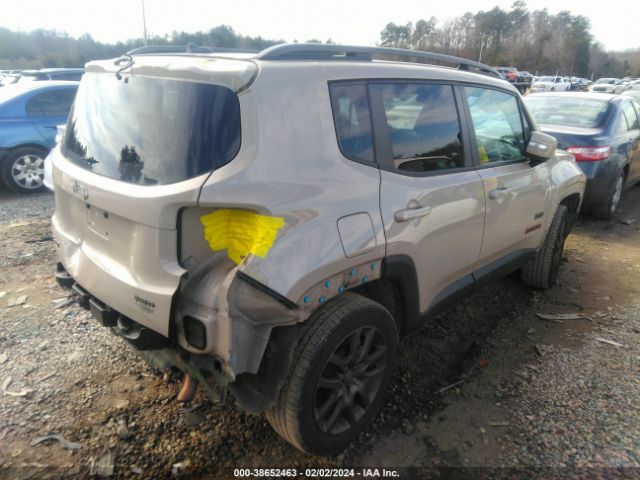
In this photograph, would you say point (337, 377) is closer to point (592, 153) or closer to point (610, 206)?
point (592, 153)

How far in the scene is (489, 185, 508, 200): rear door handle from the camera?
10.0 feet

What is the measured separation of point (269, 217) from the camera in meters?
1.89

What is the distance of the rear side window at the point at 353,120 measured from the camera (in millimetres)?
2201

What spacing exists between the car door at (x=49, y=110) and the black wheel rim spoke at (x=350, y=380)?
695cm

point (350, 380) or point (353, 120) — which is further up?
point (353, 120)

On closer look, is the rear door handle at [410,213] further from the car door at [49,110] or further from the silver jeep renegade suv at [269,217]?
the car door at [49,110]

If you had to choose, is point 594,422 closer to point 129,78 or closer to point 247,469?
point 247,469

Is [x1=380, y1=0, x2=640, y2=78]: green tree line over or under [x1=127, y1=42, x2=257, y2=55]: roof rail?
over

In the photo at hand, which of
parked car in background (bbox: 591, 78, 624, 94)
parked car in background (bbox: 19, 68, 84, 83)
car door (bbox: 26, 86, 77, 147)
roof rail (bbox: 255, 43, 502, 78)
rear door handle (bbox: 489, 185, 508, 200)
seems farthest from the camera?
parked car in background (bbox: 591, 78, 624, 94)

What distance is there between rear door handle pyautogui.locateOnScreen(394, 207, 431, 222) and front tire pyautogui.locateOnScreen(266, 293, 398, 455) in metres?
0.46

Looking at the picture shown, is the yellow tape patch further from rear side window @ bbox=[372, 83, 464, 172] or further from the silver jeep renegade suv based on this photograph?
rear side window @ bbox=[372, 83, 464, 172]

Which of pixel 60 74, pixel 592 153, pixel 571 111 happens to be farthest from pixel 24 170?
pixel 571 111

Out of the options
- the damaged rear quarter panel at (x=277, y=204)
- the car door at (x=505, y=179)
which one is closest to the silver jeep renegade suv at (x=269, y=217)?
the damaged rear quarter panel at (x=277, y=204)

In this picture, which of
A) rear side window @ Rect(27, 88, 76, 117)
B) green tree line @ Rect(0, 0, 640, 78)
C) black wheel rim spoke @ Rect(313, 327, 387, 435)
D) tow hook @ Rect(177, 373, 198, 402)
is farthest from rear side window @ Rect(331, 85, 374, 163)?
green tree line @ Rect(0, 0, 640, 78)
